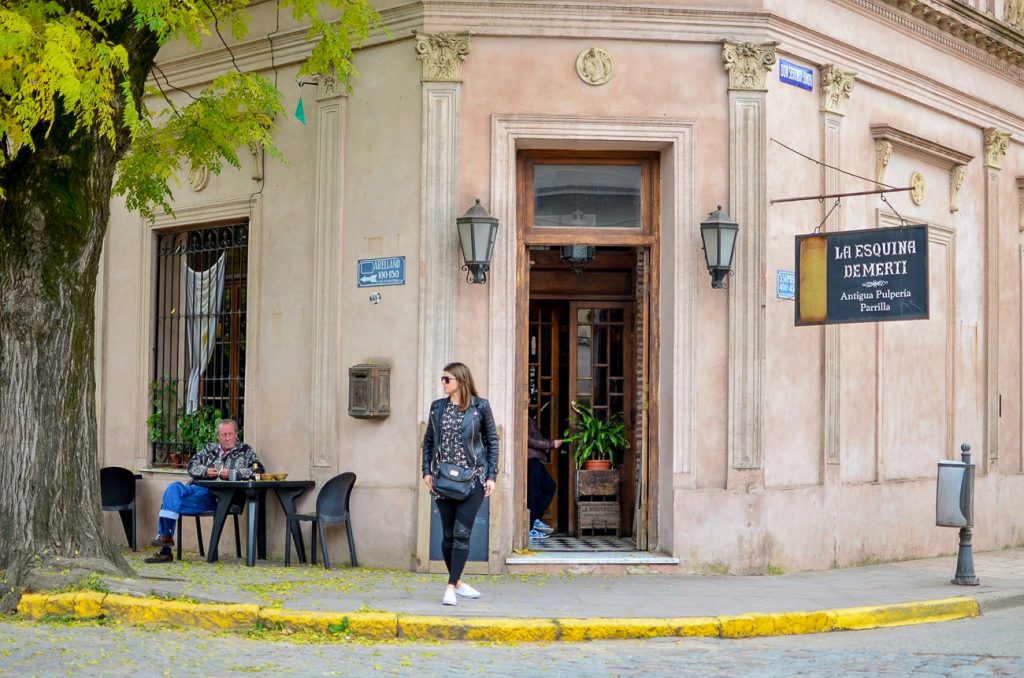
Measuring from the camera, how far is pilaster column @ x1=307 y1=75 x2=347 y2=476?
12.6 m

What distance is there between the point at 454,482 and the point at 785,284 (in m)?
4.58

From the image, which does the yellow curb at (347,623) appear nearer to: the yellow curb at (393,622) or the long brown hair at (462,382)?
the yellow curb at (393,622)

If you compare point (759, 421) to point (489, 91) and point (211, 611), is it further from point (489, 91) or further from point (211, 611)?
point (211, 611)

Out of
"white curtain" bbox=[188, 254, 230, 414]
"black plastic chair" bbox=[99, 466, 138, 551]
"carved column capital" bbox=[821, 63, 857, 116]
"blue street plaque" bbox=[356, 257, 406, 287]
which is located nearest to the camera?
"blue street plaque" bbox=[356, 257, 406, 287]

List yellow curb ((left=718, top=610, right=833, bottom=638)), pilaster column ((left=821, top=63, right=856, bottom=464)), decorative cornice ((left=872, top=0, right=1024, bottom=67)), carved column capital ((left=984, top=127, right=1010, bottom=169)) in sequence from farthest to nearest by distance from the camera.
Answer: carved column capital ((left=984, top=127, right=1010, bottom=169))
decorative cornice ((left=872, top=0, right=1024, bottom=67))
pilaster column ((left=821, top=63, right=856, bottom=464))
yellow curb ((left=718, top=610, right=833, bottom=638))

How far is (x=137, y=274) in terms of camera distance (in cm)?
1477

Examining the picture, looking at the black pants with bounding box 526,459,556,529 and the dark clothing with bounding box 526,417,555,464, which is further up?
the dark clothing with bounding box 526,417,555,464

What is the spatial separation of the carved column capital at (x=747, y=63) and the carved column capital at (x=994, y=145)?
4981 mm

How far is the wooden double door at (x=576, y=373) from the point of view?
1444 centimetres

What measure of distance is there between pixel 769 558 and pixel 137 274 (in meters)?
7.73

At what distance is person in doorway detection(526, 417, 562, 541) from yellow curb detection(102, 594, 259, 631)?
550 centimetres

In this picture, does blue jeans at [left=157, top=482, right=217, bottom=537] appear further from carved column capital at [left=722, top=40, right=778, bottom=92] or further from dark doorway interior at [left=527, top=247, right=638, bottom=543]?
carved column capital at [left=722, top=40, right=778, bottom=92]

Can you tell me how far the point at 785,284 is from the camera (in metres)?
12.7

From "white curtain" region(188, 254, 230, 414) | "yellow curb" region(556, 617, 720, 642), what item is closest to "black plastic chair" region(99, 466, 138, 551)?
"white curtain" region(188, 254, 230, 414)
